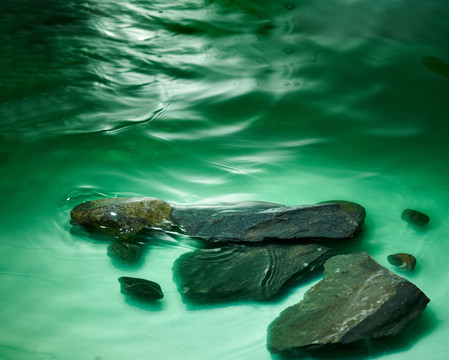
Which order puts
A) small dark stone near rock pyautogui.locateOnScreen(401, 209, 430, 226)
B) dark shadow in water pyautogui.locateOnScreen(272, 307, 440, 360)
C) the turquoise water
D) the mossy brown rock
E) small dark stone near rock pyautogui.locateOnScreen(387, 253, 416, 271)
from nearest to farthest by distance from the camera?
dark shadow in water pyautogui.locateOnScreen(272, 307, 440, 360) < the turquoise water < small dark stone near rock pyautogui.locateOnScreen(387, 253, 416, 271) < the mossy brown rock < small dark stone near rock pyautogui.locateOnScreen(401, 209, 430, 226)

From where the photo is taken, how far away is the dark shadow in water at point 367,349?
183 centimetres

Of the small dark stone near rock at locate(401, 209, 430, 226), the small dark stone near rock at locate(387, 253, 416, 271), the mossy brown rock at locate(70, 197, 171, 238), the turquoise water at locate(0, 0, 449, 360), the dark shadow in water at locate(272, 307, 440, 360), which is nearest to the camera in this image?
the dark shadow in water at locate(272, 307, 440, 360)

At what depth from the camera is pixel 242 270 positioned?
7.36 feet

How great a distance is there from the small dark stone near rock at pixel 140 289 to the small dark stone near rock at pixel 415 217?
54.8 inches

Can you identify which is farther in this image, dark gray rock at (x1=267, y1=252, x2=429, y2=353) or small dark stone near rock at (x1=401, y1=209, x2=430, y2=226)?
small dark stone near rock at (x1=401, y1=209, x2=430, y2=226)

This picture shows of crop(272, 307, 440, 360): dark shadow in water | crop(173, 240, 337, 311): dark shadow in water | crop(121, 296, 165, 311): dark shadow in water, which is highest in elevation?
crop(272, 307, 440, 360): dark shadow in water

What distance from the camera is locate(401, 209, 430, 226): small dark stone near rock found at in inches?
108

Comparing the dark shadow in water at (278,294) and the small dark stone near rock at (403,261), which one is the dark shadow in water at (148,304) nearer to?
the dark shadow in water at (278,294)

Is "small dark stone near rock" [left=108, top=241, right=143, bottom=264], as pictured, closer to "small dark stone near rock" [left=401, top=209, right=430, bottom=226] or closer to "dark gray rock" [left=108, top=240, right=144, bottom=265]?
"dark gray rock" [left=108, top=240, right=144, bottom=265]

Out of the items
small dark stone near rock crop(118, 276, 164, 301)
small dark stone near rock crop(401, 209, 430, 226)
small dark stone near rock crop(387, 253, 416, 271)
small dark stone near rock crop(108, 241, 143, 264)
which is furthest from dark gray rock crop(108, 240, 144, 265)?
small dark stone near rock crop(401, 209, 430, 226)

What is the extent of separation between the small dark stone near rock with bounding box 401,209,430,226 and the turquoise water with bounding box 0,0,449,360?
0.19ft

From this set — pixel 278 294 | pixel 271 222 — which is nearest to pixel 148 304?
pixel 278 294

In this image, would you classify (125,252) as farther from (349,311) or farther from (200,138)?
(200,138)

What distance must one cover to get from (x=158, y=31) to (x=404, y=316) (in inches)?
144
